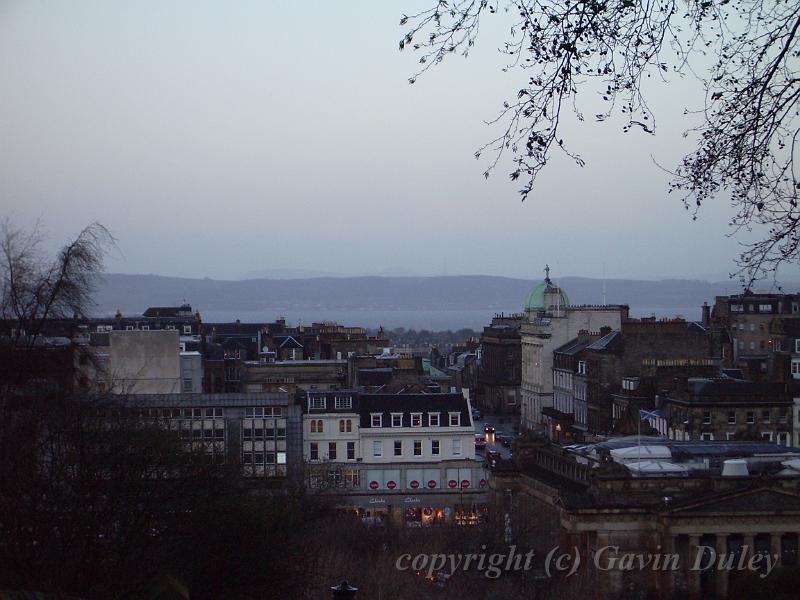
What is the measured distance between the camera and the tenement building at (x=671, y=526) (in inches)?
1590

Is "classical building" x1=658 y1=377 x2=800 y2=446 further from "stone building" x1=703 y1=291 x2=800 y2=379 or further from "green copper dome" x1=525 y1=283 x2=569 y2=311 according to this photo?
"green copper dome" x1=525 y1=283 x2=569 y2=311

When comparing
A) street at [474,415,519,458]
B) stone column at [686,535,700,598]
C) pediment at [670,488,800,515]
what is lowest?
street at [474,415,519,458]

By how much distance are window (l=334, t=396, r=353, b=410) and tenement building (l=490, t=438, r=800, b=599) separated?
1648 cm

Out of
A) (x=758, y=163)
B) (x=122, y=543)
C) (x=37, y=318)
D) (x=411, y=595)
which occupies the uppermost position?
(x=758, y=163)

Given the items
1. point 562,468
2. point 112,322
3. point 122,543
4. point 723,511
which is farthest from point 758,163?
point 112,322

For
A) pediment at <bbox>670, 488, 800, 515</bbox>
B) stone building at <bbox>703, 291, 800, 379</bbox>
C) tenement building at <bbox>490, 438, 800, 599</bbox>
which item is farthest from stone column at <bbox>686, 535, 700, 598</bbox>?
stone building at <bbox>703, 291, 800, 379</bbox>

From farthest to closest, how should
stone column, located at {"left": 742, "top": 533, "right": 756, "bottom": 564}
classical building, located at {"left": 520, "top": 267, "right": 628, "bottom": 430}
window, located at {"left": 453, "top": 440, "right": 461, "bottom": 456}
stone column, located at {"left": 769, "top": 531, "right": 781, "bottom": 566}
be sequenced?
classical building, located at {"left": 520, "top": 267, "right": 628, "bottom": 430}
window, located at {"left": 453, "top": 440, "right": 461, "bottom": 456}
stone column, located at {"left": 769, "top": 531, "right": 781, "bottom": 566}
stone column, located at {"left": 742, "top": 533, "right": 756, "bottom": 564}

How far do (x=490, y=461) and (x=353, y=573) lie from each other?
2137 cm

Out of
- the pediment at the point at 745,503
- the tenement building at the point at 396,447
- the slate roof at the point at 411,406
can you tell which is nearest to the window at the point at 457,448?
the tenement building at the point at 396,447

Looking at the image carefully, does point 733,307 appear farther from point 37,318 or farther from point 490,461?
point 37,318

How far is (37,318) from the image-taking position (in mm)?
30344

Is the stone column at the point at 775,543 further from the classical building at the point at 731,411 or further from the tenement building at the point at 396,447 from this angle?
the classical building at the point at 731,411

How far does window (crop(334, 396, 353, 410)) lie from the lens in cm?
6128

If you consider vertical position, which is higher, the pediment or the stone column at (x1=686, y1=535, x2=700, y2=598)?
the pediment
